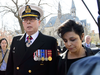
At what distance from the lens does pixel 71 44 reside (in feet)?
5.59

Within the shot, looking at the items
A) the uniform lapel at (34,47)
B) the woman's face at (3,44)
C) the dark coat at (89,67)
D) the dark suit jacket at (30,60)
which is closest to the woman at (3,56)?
the woman's face at (3,44)

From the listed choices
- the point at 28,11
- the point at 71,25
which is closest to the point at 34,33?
the point at 28,11

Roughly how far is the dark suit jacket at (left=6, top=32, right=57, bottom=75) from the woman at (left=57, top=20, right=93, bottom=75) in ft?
1.00

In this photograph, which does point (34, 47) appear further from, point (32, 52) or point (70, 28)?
point (70, 28)

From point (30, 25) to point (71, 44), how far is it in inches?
32.8

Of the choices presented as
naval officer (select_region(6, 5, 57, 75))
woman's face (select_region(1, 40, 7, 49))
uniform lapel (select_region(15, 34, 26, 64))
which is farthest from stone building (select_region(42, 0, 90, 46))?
woman's face (select_region(1, 40, 7, 49))

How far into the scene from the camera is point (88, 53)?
166 cm

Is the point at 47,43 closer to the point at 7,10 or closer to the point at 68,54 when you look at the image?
the point at 68,54

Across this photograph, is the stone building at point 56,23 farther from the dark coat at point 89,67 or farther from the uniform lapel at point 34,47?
the dark coat at point 89,67

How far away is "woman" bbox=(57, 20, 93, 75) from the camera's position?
1.70 metres

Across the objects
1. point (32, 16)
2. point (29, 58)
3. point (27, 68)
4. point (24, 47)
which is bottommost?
point (27, 68)

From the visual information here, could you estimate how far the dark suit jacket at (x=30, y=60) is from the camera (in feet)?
6.21

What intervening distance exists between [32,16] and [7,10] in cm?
1044

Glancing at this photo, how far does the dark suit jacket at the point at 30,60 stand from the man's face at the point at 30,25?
19 centimetres
